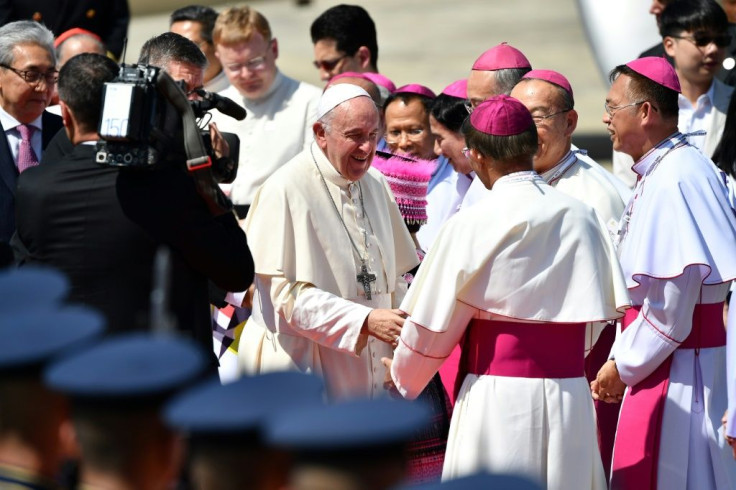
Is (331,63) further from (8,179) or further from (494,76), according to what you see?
(8,179)

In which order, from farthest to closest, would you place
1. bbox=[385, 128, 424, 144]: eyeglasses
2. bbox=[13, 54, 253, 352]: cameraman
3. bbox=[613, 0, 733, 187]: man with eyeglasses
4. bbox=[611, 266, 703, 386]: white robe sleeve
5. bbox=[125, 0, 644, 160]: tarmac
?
bbox=[125, 0, 644, 160]: tarmac < bbox=[613, 0, 733, 187]: man with eyeglasses < bbox=[385, 128, 424, 144]: eyeglasses < bbox=[611, 266, 703, 386]: white robe sleeve < bbox=[13, 54, 253, 352]: cameraman

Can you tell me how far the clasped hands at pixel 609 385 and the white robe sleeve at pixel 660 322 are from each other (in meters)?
0.10

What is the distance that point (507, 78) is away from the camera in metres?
5.71

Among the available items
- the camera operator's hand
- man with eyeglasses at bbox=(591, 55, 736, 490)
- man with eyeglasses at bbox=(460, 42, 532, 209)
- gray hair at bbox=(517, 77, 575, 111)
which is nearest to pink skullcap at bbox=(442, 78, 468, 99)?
man with eyeglasses at bbox=(460, 42, 532, 209)

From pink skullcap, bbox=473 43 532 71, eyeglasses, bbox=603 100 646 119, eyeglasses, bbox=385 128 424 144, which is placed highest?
pink skullcap, bbox=473 43 532 71

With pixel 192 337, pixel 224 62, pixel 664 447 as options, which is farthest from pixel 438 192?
pixel 192 337

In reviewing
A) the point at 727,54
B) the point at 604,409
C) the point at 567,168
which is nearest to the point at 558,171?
the point at 567,168

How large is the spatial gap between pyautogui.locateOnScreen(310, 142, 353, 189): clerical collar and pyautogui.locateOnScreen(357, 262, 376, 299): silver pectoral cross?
0.31 metres

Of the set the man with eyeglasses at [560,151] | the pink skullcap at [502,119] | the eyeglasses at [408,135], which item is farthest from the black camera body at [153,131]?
the eyeglasses at [408,135]

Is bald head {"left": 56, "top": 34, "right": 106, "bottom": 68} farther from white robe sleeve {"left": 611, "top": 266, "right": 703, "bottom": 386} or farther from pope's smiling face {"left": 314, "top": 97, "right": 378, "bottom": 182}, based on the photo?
white robe sleeve {"left": 611, "top": 266, "right": 703, "bottom": 386}

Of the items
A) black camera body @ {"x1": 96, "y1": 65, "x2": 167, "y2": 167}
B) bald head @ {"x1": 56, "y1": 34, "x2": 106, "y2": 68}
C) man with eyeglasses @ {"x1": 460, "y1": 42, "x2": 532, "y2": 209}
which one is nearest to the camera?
black camera body @ {"x1": 96, "y1": 65, "x2": 167, "y2": 167}

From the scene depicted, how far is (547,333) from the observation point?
13.6 ft

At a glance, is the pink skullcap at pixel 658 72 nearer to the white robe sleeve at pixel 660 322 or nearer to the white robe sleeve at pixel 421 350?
the white robe sleeve at pixel 660 322

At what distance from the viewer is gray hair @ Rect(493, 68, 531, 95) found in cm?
568
